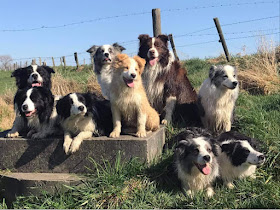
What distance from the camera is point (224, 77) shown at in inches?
180

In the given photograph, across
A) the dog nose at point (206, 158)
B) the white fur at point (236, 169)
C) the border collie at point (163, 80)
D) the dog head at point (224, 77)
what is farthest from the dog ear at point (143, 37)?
the dog nose at point (206, 158)

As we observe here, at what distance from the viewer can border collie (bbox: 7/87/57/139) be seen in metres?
4.18

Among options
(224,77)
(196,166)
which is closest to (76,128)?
(196,166)

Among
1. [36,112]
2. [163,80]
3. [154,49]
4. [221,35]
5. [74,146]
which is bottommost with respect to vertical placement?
A: [74,146]

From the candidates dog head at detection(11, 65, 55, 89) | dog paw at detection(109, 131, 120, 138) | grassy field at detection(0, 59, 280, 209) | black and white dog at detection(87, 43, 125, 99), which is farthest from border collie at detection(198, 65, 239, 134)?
dog head at detection(11, 65, 55, 89)

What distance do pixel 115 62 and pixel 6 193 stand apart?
103 inches

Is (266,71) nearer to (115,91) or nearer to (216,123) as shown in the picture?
(216,123)

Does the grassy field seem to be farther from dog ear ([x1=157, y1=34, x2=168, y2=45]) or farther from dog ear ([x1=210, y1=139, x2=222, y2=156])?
dog ear ([x1=157, y1=34, x2=168, y2=45])

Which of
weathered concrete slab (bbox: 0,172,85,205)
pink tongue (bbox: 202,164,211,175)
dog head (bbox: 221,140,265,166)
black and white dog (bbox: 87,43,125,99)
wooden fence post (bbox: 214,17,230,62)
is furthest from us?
wooden fence post (bbox: 214,17,230,62)

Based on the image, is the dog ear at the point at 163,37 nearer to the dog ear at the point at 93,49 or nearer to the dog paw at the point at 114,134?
the dog ear at the point at 93,49

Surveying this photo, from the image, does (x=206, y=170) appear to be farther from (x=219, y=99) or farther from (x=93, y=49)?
(x=93, y=49)

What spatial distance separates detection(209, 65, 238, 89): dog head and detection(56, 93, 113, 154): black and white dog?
2.03 metres

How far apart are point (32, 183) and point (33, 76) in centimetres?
178

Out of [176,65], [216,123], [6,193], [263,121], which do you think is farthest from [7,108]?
[263,121]
